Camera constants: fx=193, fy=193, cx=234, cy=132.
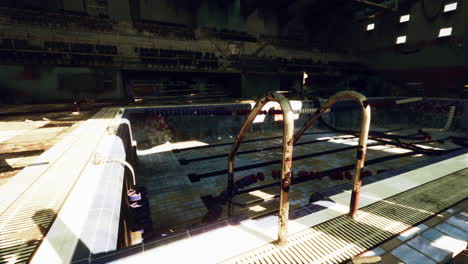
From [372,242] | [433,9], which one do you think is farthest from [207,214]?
[433,9]

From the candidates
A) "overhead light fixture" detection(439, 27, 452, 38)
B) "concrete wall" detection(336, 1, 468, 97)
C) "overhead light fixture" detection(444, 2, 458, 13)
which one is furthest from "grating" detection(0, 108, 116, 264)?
"overhead light fixture" detection(444, 2, 458, 13)

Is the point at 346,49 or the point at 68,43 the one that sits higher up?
the point at 346,49

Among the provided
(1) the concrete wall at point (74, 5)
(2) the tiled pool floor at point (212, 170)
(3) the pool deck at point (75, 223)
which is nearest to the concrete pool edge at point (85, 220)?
(3) the pool deck at point (75, 223)

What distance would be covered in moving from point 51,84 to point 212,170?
32.4 ft

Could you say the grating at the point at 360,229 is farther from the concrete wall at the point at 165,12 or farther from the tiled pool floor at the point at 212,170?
the concrete wall at the point at 165,12

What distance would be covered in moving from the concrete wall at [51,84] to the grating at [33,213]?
9.71 meters

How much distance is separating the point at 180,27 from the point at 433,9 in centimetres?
1836

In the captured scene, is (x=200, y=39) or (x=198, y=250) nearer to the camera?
(x=198, y=250)

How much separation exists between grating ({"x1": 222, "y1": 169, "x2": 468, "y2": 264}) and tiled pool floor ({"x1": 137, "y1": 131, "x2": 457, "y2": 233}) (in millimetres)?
1729

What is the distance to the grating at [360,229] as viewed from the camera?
143 centimetres

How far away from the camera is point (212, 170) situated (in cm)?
537

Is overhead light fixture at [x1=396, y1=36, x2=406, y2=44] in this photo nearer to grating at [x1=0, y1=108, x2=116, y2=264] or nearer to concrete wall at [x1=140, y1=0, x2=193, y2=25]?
concrete wall at [x1=140, y1=0, x2=193, y2=25]

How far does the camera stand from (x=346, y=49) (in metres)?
19.1

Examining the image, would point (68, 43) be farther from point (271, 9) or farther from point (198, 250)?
point (271, 9)
